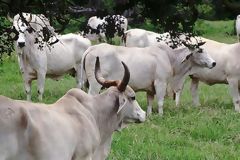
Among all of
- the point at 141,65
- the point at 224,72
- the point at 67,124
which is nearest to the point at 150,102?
the point at 141,65

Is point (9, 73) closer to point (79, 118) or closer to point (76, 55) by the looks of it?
point (76, 55)

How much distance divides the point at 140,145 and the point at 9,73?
32.3 ft

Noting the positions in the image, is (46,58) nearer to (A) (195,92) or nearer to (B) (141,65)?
(B) (141,65)

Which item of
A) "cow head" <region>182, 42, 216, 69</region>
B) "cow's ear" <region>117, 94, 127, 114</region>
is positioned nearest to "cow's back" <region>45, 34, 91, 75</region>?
"cow head" <region>182, 42, 216, 69</region>

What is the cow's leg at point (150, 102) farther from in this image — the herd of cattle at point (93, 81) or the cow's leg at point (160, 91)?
the cow's leg at point (160, 91)

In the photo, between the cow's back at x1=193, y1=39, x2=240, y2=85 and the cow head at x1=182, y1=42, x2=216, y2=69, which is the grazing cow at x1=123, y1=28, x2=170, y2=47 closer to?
the cow's back at x1=193, y1=39, x2=240, y2=85

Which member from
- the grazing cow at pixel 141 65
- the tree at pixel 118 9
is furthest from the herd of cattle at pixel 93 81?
the tree at pixel 118 9

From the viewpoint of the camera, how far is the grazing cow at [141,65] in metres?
11.3

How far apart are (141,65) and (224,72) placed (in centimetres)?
181

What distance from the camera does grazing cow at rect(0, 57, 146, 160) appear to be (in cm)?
495

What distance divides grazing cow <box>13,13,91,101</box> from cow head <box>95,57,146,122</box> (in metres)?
4.33

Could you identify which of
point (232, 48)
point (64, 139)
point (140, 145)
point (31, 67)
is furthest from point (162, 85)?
point (64, 139)

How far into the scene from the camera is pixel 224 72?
1252cm

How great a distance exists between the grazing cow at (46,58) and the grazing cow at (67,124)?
15.8ft
